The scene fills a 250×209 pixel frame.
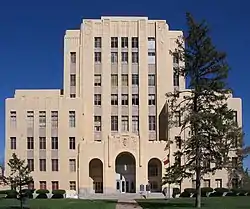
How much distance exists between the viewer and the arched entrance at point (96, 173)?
3529 inches

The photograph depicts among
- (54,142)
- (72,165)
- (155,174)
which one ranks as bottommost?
(155,174)

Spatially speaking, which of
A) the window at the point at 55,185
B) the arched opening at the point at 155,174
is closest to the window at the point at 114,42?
the arched opening at the point at 155,174

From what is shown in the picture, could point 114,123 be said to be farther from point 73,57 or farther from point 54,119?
point 73,57

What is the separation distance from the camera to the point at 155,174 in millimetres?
90875

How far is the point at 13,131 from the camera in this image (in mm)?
89188

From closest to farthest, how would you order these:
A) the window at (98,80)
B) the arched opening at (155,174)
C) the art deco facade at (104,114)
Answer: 1. the art deco facade at (104,114)
2. the arched opening at (155,174)
3. the window at (98,80)

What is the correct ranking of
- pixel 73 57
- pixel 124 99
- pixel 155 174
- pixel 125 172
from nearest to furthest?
pixel 125 172 < pixel 155 174 < pixel 124 99 < pixel 73 57

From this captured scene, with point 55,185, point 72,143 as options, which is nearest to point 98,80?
point 72,143

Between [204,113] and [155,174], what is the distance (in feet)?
154

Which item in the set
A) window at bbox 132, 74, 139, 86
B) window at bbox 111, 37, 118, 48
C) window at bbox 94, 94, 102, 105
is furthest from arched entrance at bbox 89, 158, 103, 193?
window at bbox 111, 37, 118, 48

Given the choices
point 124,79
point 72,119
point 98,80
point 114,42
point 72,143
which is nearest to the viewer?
point 72,143

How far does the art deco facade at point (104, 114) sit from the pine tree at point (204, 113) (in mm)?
38520

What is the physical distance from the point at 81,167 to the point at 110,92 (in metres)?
14.8

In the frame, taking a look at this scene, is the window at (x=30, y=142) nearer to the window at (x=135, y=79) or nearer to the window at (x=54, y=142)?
the window at (x=54, y=142)
